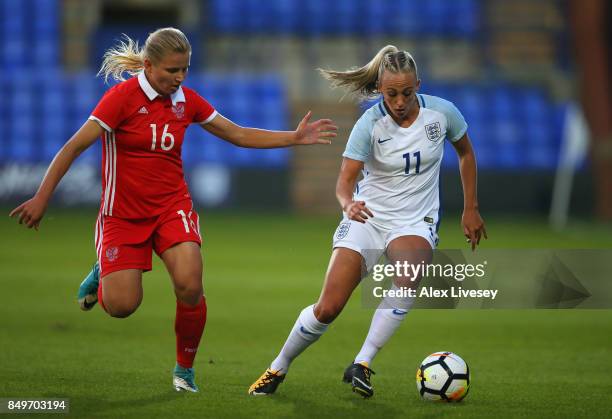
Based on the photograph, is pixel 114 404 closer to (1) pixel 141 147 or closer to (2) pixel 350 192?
(1) pixel 141 147

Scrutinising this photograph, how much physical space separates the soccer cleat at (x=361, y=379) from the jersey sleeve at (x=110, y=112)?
74.7 inches

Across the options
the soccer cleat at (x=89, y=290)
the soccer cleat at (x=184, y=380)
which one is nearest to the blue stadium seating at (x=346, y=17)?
the soccer cleat at (x=89, y=290)

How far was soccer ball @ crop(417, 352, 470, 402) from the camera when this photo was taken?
20.3 ft

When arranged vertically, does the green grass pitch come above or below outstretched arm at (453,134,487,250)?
below

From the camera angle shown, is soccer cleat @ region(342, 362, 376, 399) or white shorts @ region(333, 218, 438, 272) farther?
white shorts @ region(333, 218, 438, 272)

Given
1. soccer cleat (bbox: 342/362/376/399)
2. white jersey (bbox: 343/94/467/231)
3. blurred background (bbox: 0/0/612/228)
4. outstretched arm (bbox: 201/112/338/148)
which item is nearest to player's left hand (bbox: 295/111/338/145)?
outstretched arm (bbox: 201/112/338/148)

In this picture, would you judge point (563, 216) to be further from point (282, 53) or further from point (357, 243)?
point (357, 243)

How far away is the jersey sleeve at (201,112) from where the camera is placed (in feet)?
21.3

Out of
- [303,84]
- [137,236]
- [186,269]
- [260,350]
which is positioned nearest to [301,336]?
[186,269]

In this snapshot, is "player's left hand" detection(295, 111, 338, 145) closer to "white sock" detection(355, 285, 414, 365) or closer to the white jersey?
the white jersey

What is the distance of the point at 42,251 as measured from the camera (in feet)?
47.3

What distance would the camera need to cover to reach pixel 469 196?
661 cm

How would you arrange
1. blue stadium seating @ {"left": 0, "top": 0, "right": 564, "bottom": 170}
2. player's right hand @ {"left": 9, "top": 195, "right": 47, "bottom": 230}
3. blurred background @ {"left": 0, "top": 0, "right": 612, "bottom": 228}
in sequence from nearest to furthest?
1. player's right hand @ {"left": 9, "top": 195, "right": 47, "bottom": 230}
2. blurred background @ {"left": 0, "top": 0, "right": 612, "bottom": 228}
3. blue stadium seating @ {"left": 0, "top": 0, "right": 564, "bottom": 170}

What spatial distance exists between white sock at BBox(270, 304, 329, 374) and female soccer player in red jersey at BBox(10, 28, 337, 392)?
0.50 m
